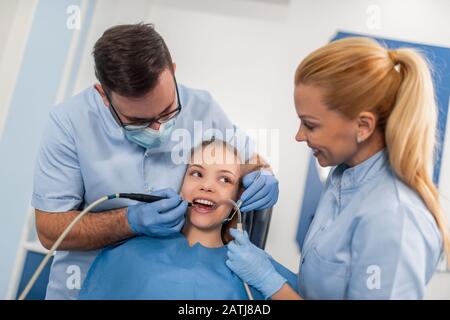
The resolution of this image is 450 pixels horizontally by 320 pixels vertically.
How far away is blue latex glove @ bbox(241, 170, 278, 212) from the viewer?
3.94 ft

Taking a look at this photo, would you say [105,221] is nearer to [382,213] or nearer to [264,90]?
[264,90]

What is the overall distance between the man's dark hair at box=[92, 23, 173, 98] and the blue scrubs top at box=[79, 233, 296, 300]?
0.47 meters

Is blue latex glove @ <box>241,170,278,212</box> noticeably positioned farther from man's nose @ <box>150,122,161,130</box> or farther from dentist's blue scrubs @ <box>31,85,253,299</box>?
man's nose @ <box>150,122,161,130</box>

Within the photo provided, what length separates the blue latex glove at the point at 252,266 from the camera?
108 cm

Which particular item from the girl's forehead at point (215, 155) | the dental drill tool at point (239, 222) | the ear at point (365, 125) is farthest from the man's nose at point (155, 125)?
the ear at point (365, 125)

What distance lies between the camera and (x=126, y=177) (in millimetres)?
1182

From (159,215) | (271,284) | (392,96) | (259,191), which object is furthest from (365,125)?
(159,215)

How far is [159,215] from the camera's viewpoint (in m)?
1.09

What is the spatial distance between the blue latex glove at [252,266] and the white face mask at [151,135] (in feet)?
1.12

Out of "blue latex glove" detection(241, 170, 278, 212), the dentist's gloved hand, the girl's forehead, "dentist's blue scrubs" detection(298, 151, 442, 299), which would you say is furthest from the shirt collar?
the dentist's gloved hand

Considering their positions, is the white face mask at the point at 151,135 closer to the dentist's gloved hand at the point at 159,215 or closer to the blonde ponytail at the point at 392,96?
the dentist's gloved hand at the point at 159,215

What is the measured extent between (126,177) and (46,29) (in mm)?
558

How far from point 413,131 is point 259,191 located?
47 cm

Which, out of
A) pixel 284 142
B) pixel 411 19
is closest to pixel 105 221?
pixel 284 142
